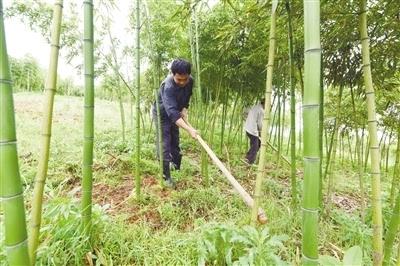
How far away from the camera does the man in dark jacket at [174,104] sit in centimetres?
322

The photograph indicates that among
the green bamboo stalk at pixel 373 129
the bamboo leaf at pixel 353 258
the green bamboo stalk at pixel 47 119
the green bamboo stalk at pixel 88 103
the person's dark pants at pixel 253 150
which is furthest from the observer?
the person's dark pants at pixel 253 150

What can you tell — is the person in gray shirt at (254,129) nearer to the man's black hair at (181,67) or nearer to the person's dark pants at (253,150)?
the person's dark pants at (253,150)

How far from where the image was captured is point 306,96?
1079mm

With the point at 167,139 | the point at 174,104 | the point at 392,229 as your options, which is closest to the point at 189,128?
the point at 174,104

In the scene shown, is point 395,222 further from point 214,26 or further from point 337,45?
point 214,26

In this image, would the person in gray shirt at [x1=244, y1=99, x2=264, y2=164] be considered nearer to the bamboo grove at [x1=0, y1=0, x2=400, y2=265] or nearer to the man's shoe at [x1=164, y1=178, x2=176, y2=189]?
the bamboo grove at [x1=0, y1=0, x2=400, y2=265]

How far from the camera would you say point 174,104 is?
3.29 meters

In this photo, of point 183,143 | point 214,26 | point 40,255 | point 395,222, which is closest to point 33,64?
point 183,143

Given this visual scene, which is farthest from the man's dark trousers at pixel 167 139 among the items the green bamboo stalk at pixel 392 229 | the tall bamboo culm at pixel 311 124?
the tall bamboo culm at pixel 311 124

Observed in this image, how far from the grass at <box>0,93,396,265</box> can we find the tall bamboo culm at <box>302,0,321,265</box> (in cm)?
64

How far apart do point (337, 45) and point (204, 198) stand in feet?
6.17

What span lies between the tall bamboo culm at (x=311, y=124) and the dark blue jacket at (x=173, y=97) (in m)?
2.19

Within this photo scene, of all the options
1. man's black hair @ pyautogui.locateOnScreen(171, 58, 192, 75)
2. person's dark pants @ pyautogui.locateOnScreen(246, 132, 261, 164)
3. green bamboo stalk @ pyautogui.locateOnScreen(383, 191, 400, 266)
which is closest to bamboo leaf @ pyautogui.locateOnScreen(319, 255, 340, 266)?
green bamboo stalk @ pyautogui.locateOnScreen(383, 191, 400, 266)

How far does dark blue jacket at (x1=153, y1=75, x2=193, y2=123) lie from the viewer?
324 centimetres
